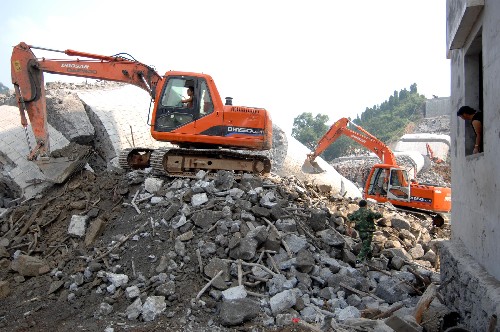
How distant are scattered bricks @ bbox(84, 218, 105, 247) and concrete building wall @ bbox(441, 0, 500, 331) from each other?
5.51m

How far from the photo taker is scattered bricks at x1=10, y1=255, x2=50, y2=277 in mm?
7309

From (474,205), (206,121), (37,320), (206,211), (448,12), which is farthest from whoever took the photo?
(206,121)

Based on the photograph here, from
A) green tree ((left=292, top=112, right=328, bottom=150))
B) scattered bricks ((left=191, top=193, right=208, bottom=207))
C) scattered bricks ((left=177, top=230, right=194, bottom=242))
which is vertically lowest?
scattered bricks ((left=177, top=230, right=194, bottom=242))

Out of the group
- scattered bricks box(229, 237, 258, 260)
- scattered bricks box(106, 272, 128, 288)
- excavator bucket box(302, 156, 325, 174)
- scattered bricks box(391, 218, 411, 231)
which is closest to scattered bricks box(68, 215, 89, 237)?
scattered bricks box(106, 272, 128, 288)

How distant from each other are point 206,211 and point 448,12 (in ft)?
15.6

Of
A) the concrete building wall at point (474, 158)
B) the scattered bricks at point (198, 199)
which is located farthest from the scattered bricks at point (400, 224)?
the scattered bricks at point (198, 199)

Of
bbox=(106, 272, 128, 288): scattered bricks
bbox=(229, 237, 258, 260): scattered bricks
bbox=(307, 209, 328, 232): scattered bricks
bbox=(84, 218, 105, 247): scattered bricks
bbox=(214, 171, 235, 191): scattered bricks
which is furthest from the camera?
bbox=(214, 171, 235, 191): scattered bricks

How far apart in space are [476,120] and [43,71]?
29.8 ft

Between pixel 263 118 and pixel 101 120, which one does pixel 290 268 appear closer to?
pixel 263 118

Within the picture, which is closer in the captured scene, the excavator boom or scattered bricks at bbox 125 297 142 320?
scattered bricks at bbox 125 297 142 320

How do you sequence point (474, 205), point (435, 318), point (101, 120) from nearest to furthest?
point (435, 318) → point (474, 205) → point (101, 120)

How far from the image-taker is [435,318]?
484 centimetres

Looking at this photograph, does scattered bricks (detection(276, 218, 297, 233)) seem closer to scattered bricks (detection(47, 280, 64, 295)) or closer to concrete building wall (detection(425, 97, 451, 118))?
scattered bricks (detection(47, 280, 64, 295))

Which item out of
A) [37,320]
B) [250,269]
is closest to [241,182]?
[250,269]
